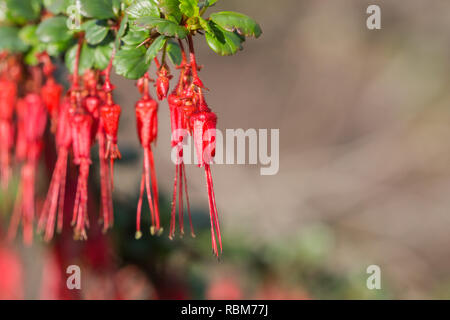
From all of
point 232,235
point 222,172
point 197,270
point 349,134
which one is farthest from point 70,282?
point 349,134

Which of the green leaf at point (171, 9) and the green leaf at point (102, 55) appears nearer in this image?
the green leaf at point (171, 9)

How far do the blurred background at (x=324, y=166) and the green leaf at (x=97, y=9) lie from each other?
67 centimetres

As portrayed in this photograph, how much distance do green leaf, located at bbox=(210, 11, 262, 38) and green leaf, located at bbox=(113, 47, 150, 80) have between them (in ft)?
0.33

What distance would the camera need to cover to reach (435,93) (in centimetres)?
320

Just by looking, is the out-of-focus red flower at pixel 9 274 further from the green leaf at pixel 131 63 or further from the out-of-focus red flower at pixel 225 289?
the green leaf at pixel 131 63

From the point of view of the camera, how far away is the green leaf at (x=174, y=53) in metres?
0.57

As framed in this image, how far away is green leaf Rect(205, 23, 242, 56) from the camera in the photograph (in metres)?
0.53

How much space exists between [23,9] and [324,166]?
98.4 inches

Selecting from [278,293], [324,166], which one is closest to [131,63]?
[278,293]

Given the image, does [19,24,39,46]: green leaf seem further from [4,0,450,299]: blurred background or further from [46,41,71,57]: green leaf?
[4,0,450,299]: blurred background

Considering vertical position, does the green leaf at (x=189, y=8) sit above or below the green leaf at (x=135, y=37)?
above

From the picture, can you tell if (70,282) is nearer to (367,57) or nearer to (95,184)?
(95,184)

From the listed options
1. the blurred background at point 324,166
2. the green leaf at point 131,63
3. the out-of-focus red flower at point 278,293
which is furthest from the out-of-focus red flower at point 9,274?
the green leaf at point 131,63

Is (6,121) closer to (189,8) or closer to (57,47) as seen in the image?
(57,47)
